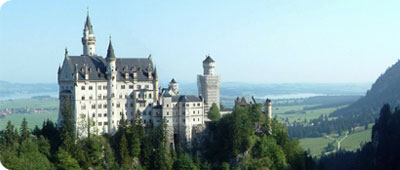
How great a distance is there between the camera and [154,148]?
267 feet

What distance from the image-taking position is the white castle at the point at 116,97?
79.9m

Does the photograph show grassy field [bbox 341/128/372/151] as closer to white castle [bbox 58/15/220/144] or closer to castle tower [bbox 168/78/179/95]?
castle tower [bbox 168/78/179/95]

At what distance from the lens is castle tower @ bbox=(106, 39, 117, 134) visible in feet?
268

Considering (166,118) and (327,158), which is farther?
(327,158)

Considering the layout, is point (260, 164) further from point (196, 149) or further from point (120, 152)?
point (120, 152)

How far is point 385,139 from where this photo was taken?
132 m

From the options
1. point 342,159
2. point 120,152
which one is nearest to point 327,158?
point 342,159

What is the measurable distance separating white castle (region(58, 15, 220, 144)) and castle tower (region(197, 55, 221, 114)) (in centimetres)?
712

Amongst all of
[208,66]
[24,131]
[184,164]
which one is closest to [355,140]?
[208,66]

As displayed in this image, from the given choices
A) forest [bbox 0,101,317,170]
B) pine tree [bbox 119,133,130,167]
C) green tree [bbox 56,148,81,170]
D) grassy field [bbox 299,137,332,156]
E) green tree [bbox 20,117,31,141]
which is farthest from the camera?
grassy field [bbox 299,137,332,156]

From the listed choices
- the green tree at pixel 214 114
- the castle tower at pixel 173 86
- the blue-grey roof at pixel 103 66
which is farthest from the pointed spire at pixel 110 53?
the green tree at pixel 214 114

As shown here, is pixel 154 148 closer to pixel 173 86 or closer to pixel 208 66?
pixel 173 86

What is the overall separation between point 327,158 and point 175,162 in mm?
81157

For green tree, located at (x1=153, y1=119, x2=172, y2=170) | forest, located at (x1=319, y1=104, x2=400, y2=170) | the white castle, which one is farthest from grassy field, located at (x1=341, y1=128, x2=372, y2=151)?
green tree, located at (x1=153, y1=119, x2=172, y2=170)
